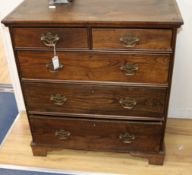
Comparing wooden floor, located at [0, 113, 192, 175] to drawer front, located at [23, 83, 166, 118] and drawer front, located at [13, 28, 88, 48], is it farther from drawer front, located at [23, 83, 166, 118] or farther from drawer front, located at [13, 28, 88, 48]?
drawer front, located at [13, 28, 88, 48]

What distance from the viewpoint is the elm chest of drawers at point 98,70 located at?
1.34 meters

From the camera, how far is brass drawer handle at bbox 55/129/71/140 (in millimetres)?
1714

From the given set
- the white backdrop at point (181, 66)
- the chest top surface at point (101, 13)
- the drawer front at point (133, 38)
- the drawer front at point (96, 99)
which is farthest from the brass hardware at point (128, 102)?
the white backdrop at point (181, 66)

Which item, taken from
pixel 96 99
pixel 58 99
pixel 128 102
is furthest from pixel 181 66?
pixel 58 99

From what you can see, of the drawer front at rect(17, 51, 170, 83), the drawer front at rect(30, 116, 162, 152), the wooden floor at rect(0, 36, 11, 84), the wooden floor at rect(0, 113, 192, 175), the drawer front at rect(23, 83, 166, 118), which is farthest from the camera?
the wooden floor at rect(0, 36, 11, 84)

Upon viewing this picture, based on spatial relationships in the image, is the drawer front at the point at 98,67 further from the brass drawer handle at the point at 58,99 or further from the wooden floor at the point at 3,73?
the wooden floor at the point at 3,73

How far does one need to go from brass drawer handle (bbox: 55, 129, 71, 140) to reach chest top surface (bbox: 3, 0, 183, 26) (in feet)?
2.18

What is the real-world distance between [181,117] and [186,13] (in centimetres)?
76

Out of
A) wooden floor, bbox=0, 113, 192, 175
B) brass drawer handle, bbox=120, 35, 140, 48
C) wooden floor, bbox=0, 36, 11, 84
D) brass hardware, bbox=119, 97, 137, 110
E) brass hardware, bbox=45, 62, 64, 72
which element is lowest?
wooden floor, bbox=0, 113, 192, 175

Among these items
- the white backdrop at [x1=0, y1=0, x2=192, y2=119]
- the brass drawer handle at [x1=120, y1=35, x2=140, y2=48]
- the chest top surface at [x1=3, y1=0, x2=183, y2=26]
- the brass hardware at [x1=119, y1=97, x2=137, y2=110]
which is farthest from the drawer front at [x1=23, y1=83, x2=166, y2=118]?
the white backdrop at [x1=0, y1=0, x2=192, y2=119]

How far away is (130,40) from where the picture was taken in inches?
52.6

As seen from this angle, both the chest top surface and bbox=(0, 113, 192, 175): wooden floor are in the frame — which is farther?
bbox=(0, 113, 192, 175): wooden floor

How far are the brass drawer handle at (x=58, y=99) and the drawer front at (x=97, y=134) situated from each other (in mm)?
119

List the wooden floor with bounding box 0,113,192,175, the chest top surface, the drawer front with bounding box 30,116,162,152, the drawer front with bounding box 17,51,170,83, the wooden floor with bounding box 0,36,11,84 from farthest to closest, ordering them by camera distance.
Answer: the wooden floor with bounding box 0,36,11,84
the wooden floor with bounding box 0,113,192,175
the drawer front with bounding box 30,116,162,152
the drawer front with bounding box 17,51,170,83
the chest top surface
